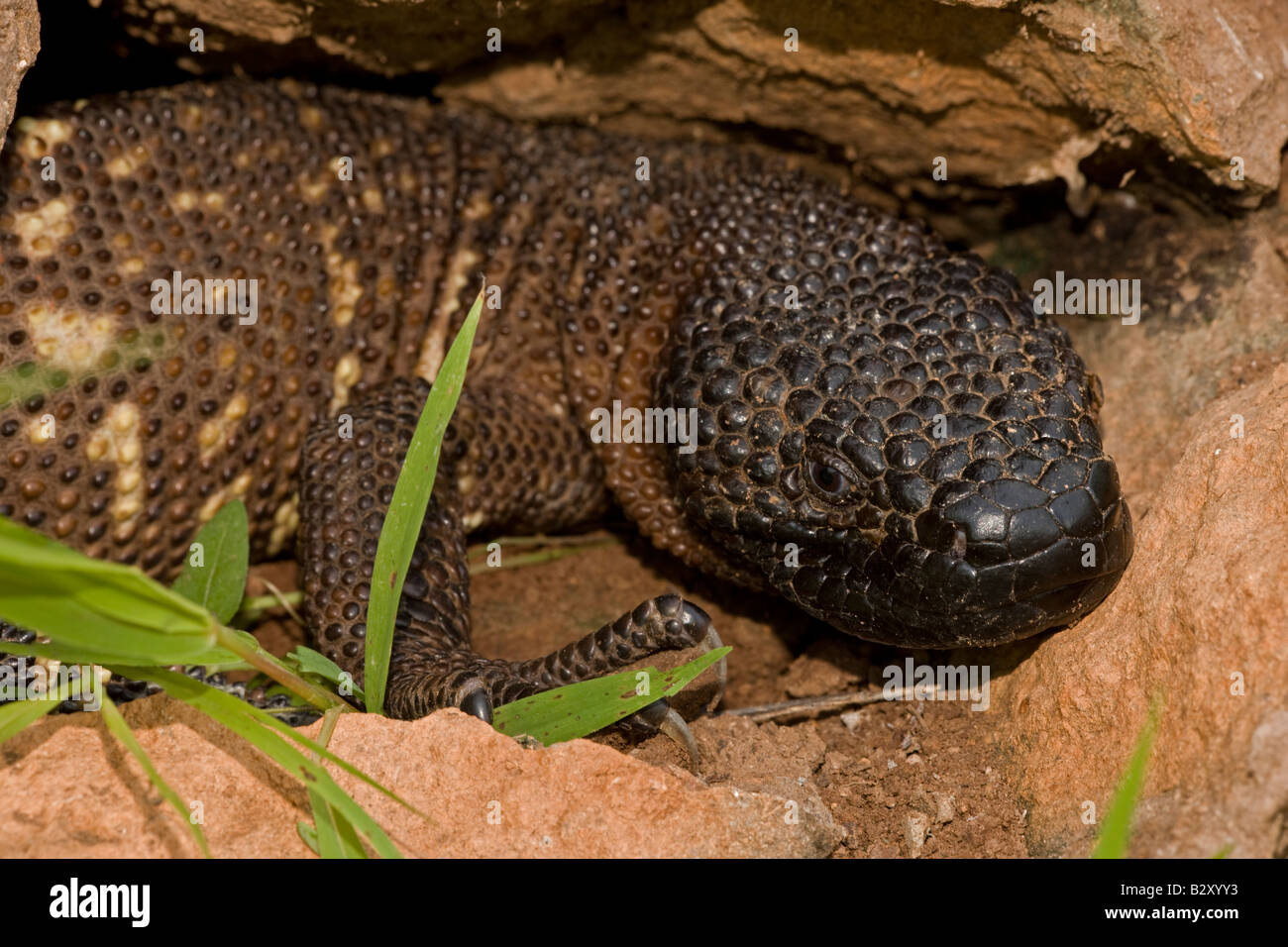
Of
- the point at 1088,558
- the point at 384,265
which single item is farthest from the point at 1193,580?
the point at 384,265

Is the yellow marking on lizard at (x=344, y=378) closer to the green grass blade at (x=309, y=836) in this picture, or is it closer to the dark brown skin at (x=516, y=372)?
the dark brown skin at (x=516, y=372)

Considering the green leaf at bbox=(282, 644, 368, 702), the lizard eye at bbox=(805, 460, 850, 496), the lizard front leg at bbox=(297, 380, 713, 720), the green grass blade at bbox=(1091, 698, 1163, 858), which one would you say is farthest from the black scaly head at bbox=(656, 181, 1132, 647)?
the green leaf at bbox=(282, 644, 368, 702)

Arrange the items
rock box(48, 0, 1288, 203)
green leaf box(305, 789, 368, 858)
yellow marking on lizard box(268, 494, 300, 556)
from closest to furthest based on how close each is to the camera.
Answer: green leaf box(305, 789, 368, 858), rock box(48, 0, 1288, 203), yellow marking on lizard box(268, 494, 300, 556)

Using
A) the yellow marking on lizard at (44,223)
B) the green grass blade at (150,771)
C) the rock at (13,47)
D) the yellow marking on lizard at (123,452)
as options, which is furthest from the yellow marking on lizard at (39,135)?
the green grass blade at (150,771)

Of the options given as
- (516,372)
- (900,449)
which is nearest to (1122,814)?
(900,449)

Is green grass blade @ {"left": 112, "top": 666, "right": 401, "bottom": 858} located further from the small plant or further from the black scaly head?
the black scaly head

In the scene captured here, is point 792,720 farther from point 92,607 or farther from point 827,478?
point 92,607
